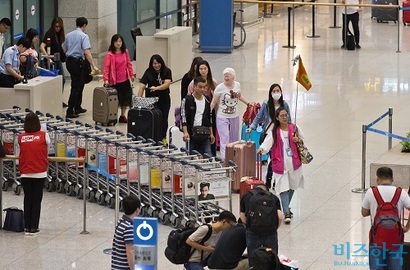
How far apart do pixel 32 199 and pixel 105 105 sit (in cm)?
629

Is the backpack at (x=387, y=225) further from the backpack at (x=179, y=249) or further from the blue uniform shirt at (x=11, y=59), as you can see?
the blue uniform shirt at (x=11, y=59)

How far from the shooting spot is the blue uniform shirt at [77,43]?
74.9ft

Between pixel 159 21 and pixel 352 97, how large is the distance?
25.0ft

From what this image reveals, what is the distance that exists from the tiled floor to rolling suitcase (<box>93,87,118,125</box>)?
0.27m

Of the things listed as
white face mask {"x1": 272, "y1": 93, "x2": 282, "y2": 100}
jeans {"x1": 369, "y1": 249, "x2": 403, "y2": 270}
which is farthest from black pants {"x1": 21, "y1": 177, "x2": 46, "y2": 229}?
jeans {"x1": 369, "y1": 249, "x2": 403, "y2": 270}

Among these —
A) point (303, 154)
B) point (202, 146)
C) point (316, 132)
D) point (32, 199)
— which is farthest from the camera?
point (316, 132)

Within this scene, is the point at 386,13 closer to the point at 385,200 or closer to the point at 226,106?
the point at 226,106

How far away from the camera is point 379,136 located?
2148cm

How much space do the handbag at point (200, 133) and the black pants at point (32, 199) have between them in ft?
9.06

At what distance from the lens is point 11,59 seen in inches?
834

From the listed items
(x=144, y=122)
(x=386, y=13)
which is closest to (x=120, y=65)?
(x=144, y=122)

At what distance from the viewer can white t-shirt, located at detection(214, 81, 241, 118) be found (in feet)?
60.4

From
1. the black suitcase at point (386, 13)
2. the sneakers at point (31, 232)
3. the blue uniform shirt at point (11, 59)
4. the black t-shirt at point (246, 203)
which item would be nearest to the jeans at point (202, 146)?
the sneakers at point (31, 232)

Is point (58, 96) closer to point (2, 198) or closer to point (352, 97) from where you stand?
point (2, 198)
